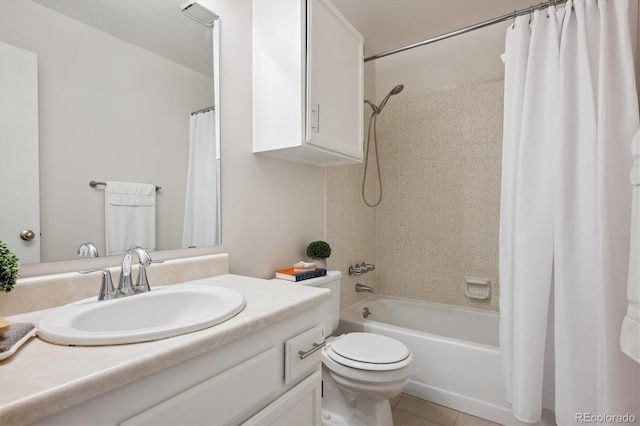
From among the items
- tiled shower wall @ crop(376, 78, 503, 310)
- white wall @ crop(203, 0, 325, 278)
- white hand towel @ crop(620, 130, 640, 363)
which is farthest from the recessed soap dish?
white wall @ crop(203, 0, 325, 278)

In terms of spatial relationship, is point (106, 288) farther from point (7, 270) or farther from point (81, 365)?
point (81, 365)

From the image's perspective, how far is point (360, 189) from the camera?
7.94 ft

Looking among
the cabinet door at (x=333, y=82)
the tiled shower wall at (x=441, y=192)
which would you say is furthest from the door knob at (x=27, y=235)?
the tiled shower wall at (x=441, y=192)

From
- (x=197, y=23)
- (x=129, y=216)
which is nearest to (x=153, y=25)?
(x=197, y=23)

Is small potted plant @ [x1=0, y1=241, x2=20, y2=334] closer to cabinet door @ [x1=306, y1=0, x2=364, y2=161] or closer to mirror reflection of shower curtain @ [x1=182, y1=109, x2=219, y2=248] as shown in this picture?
mirror reflection of shower curtain @ [x1=182, y1=109, x2=219, y2=248]

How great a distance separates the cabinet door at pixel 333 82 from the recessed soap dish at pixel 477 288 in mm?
1271

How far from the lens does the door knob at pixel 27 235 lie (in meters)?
0.82

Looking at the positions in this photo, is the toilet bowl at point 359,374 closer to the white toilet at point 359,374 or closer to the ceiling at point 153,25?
the white toilet at point 359,374

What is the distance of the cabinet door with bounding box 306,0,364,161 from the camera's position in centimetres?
136

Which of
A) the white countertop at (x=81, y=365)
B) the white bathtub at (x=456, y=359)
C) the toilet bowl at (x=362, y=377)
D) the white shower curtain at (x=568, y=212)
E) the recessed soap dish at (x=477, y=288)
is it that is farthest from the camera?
the recessed soap dish at (x=477, y=288)

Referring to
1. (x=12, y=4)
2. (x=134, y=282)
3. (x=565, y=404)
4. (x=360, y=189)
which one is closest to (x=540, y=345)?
(x=565, y=404)

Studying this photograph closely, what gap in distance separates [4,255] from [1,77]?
18.7 inches

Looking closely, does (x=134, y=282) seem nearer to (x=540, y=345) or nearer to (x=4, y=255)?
(x=4, y=255)

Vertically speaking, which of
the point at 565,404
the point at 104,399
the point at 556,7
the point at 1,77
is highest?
the point at 556,7
